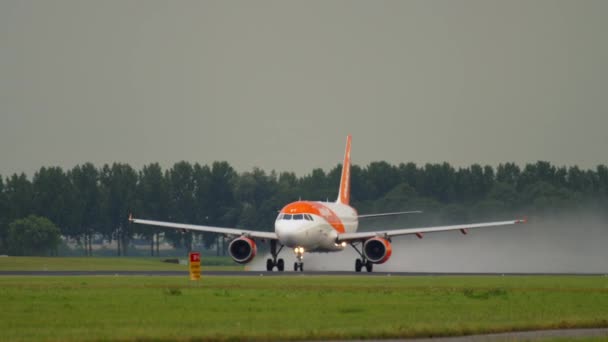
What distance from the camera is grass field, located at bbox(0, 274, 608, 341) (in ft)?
99.6

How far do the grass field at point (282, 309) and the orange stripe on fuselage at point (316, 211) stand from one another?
2294cm

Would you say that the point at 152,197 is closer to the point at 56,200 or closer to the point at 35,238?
the point at 56,200

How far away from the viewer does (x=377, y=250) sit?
76938mm

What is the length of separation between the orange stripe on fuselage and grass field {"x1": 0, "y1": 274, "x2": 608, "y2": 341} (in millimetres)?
22944

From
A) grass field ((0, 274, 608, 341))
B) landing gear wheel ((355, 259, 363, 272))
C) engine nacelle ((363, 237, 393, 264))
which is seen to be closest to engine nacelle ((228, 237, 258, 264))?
landing gear wheel ((355, 259, 363, 272))

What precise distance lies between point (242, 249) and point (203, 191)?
10718cm

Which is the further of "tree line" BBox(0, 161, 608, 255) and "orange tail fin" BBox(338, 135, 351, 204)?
"tree line" BBox(0, 161, 608, 255)

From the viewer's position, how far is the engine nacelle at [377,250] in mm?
76438

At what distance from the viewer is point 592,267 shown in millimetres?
88812

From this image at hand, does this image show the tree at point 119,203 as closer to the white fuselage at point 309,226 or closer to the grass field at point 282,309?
the white fuselage at point 309,226

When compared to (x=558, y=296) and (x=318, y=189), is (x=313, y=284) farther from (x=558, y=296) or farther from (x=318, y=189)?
(x=318, y=189)

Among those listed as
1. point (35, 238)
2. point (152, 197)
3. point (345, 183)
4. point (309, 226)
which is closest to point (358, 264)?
point (309, 226)

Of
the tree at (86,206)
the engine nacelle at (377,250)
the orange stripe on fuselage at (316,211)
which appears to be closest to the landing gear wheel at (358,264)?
the engine nacelle at (377,250)

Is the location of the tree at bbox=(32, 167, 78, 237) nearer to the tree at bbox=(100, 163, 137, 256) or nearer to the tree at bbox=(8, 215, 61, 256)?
the tree at bbox=(100, 163, 137, 256)
